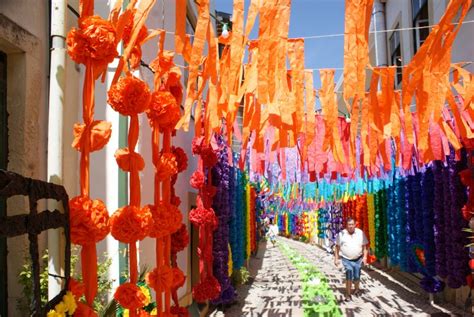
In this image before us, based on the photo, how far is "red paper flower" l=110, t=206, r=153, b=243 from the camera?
341cm

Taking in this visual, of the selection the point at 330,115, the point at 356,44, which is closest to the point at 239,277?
the point at 330,115

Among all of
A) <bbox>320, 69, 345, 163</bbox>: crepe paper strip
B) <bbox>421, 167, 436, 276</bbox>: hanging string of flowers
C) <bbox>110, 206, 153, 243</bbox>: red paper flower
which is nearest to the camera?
<bbox>110, 206, 153, 243</bbox>: red paper flower

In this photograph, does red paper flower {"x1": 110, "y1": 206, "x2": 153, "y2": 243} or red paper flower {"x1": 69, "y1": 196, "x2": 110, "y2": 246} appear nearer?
red paper flower {"x1": 69, "y1": 196, "x2": 110, "y2": 246}

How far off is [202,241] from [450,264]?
→ 14.1 feet

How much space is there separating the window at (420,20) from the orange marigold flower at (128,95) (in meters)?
→ 10.5

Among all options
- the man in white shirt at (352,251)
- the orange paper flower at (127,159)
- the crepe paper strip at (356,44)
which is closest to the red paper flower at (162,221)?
the orange paper flower at (127,159)

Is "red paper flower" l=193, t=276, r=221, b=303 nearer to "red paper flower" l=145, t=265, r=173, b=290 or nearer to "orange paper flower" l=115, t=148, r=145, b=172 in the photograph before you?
"red paper flower" l=145, t=265, r=173, b=290

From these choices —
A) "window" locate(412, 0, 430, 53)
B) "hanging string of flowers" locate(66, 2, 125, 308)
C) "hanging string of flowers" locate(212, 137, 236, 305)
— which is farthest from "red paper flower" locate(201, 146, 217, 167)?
"window" locate(412, 0, 430, 53)

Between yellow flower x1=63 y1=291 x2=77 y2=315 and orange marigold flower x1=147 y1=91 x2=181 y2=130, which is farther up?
orange marigold flower x1=147 y1=91 x2=181 y2=130

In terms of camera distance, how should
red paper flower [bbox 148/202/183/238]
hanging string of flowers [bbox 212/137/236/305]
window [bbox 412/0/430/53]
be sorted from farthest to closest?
window [bbox 412/0/430/53]
hanging string of flowers [bbox 212/137/236/305]
red paper flower [bbox 148/202/183/238]

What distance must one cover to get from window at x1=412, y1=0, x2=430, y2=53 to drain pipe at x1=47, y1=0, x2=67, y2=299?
10.8 metres

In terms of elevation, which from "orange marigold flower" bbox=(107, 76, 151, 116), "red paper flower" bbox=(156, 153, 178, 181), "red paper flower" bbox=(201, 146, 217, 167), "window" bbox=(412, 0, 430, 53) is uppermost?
"window" bbox=(412, 0, 430, 53)

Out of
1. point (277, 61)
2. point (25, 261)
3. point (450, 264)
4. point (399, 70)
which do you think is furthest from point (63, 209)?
point (399, 70)

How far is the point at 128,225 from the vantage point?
3.42 meters
